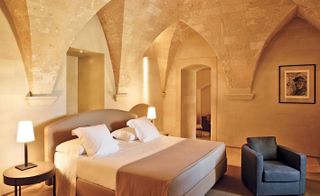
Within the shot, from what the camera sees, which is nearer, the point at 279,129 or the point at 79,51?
the point at 79,51

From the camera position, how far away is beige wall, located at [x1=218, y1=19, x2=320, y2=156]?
552 cm

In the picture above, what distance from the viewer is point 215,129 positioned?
22.2 feet

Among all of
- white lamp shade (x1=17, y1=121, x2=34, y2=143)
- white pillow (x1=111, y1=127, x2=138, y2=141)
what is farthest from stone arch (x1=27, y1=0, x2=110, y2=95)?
white pillow (x1=111, y1=127, x2=138, y2=141)

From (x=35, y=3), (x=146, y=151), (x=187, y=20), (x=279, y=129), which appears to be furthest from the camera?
(x=279, y=129)

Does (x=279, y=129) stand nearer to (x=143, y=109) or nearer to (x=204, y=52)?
(x=204, y=52)

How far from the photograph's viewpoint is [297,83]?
566cm

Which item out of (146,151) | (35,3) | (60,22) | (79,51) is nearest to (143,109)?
(79,51)

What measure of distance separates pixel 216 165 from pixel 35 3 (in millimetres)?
3547

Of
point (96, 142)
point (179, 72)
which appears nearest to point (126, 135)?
point (96, 142)

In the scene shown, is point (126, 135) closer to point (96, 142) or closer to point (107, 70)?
point (96, 142)

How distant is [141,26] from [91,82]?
5.66 ft

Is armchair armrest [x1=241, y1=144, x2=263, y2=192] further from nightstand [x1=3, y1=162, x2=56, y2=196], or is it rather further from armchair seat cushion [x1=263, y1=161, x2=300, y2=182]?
nightstand [x1=3, y1=162, x2=56, y2=196]

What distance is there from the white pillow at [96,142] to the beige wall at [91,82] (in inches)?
70.9

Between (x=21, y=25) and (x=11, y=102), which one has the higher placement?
(x=21, y=25)
